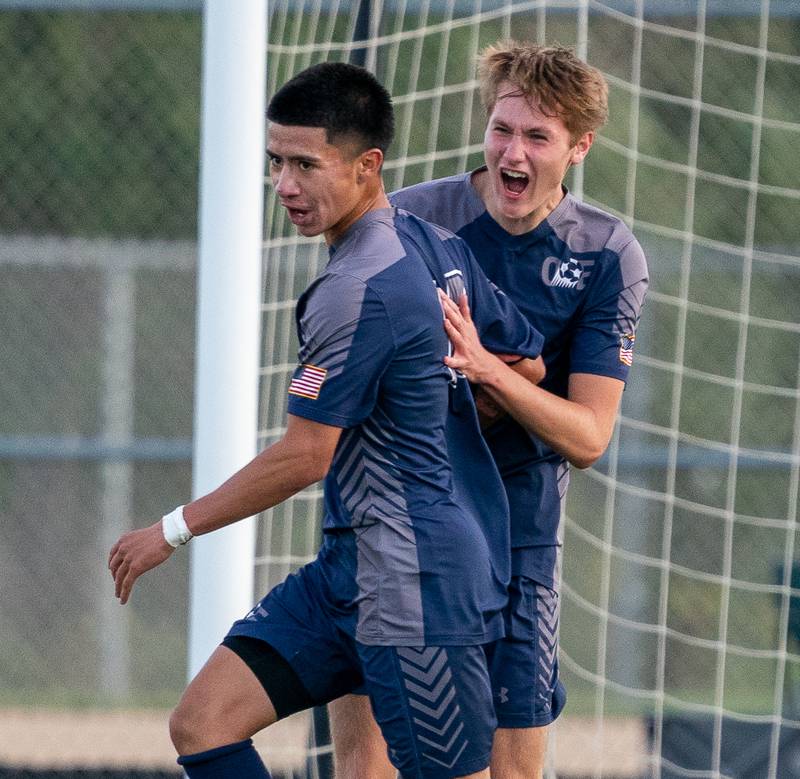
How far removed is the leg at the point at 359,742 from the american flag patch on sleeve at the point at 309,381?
0.82 m

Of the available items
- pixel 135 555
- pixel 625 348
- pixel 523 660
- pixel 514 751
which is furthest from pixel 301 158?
pixel 514 751

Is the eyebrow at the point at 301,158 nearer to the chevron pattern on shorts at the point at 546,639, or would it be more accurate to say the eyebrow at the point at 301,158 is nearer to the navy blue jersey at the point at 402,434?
the navy blue jersey at the point at 402,434

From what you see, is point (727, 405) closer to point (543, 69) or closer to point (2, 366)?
point (2, 366)

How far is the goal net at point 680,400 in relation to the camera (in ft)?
19.3

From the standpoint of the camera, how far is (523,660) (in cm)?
301

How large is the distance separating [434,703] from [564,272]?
921 mm

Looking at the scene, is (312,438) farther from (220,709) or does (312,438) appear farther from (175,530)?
(220,709)

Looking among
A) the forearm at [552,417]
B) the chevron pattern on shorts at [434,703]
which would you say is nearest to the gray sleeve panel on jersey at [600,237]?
the forearm at [552,417]

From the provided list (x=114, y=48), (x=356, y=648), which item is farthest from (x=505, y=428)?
(x=114, y=48)

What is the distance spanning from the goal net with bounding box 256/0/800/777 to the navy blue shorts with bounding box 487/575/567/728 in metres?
Result: 2.23

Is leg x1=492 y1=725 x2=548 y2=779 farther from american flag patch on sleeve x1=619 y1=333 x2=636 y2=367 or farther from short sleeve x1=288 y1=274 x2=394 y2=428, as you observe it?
short sleeve x1=288 y1=274 x2=394 y2=428

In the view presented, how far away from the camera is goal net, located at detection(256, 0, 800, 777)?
589cm

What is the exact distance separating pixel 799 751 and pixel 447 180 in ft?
10.8

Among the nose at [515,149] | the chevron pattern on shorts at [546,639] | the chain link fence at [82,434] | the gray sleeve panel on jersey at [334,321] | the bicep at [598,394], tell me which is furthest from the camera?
the chain link fence at [82,434]
